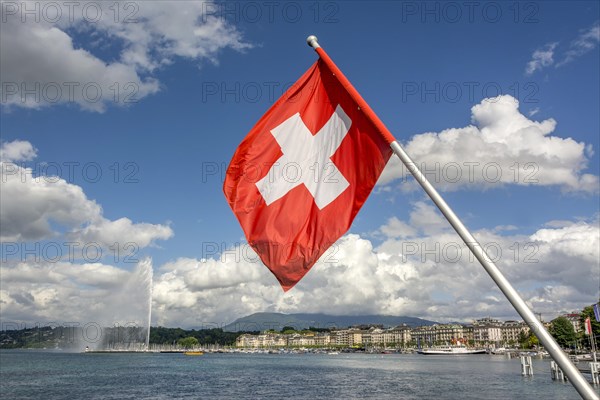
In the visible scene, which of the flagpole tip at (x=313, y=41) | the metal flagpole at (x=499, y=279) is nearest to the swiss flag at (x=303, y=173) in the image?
the flagpole tip at (x=313, y=41)

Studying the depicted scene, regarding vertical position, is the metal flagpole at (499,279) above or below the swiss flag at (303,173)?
below

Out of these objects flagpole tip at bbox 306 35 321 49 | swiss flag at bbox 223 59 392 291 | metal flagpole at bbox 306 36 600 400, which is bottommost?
metal flagpole at bbox 306 36 600 400

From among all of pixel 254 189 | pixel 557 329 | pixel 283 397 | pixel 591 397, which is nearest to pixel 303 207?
pixel 254 189

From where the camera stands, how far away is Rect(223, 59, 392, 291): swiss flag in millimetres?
7727

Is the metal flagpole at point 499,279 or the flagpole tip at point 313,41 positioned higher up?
the flagpole tip at point 313,41

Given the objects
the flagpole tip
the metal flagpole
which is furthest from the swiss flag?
the metal flagpole

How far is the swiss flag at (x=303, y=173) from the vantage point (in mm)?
7727

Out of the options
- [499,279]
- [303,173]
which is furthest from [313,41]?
[499,279]

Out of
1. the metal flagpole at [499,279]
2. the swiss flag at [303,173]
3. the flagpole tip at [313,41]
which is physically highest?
the flagpole tip at [313,41]

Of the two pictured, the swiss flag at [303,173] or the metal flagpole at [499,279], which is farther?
the swiss flag at [303,173]

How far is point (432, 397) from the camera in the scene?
50.1 m

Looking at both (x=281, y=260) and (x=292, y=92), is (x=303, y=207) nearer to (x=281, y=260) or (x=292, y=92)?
(x=281, y=260)

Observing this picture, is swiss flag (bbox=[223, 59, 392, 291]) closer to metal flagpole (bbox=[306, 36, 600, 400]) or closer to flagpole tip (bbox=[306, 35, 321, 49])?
flagpole tip (bbox=[306, 35, 321, 49])

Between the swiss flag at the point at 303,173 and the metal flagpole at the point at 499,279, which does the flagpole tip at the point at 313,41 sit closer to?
the swiss flag at the point at 303,173
